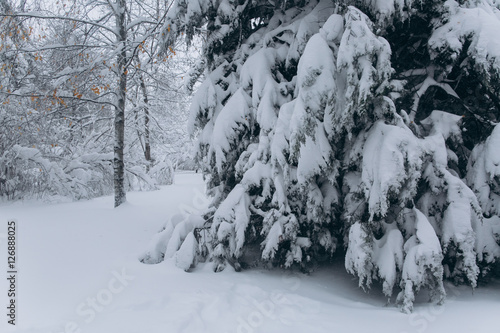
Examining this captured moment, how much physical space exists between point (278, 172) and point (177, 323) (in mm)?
1945

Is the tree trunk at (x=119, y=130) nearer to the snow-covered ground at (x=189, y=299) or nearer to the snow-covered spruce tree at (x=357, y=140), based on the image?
the snow-covered ground at (x=189, y=299)

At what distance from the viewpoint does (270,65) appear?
4.23m

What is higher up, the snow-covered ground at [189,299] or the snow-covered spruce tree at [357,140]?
the snow-covered spruce tree at [357,140]

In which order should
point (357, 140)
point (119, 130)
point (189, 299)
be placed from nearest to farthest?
point (189, 299), point (357, 140), point (119, 130)

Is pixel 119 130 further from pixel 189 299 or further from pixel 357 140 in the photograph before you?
pixel 357 140

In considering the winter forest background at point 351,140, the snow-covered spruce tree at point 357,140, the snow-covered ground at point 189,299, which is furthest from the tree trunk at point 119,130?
the snow-covered spruce tree at point 357,140

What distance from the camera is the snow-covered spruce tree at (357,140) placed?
3195mm

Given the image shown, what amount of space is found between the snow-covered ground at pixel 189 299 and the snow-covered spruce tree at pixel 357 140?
247 mm

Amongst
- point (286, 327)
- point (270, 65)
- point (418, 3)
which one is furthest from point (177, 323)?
point (418, 3)

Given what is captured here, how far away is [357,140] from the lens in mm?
3662

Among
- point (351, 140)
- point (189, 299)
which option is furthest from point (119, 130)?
point (351, 140)

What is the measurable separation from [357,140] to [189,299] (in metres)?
2.55

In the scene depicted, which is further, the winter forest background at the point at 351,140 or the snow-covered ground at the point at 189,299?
the winter forest background at the point at 351,140

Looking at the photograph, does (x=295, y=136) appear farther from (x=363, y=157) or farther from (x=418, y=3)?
(x=418, y=3)
